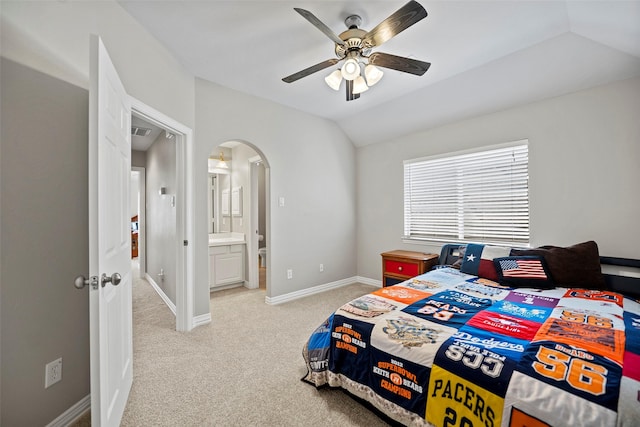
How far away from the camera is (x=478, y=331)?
1501mm

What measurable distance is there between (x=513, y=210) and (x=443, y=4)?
227cm

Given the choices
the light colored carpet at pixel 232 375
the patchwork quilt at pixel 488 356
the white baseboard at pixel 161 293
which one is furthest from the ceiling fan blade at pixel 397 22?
the white baseboard at pixel 161 293

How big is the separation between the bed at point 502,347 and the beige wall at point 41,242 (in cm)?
147

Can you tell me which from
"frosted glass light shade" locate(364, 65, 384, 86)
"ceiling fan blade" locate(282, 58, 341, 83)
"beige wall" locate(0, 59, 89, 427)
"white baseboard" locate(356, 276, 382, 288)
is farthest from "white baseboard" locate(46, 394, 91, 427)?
"white baseboard" locate(356, 276, 382, 288)

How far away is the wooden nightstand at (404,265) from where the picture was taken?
3.38 meters

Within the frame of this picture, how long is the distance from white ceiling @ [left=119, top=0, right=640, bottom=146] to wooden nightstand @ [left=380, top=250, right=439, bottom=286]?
1825 millimetres

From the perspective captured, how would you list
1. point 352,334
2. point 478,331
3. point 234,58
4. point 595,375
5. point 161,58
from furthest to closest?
1. point 234,58
2. point 161,58
3. point 352,334
4. point 478,331
5. point 595,375

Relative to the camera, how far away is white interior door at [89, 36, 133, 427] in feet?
4.11

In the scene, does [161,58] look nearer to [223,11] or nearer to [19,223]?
[223,11]

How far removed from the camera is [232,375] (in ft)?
6.81

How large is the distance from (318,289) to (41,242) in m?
3.20

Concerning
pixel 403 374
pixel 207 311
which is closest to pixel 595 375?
pixel 403 374

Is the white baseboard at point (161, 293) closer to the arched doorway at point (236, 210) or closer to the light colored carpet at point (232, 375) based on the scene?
the light colored carpet at point (232, 375)

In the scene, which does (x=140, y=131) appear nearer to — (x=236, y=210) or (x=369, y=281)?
(x=236, y=210)
